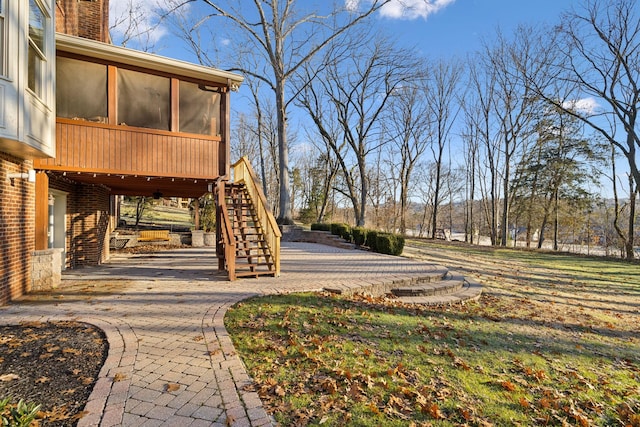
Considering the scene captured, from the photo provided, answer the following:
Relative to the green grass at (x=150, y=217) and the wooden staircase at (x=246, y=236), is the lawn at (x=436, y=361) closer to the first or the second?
the wooden staircase at (x=246, y=236)

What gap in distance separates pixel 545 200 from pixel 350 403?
26.0 metres

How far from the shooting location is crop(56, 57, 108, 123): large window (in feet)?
20.7

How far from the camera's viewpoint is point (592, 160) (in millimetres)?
20594

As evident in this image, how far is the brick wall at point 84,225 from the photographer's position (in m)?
8.21

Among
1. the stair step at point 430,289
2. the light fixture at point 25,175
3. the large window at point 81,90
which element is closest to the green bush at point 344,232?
the stair step at point 430,289

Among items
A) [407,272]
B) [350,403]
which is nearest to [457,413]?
[350,403]

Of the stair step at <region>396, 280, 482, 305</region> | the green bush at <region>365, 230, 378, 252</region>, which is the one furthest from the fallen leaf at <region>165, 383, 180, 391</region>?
the green bush at <region>365, 230, 378, 252</region>

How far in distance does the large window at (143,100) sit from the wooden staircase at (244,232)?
6.22 feet

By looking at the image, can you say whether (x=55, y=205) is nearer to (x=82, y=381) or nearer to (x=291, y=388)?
(x=82, y=381)

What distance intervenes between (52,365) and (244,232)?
A: 532 centimetres

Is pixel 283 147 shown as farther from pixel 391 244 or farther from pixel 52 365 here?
pixel 52 365

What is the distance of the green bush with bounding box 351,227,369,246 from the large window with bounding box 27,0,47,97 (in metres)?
10.5

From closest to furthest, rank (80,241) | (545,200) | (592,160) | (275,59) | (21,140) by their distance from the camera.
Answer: (21,140)
(80,241)
(275,59)
(592,160)
(545,200)

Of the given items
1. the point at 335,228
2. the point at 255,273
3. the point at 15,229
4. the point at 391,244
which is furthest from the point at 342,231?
the point at 15,229
